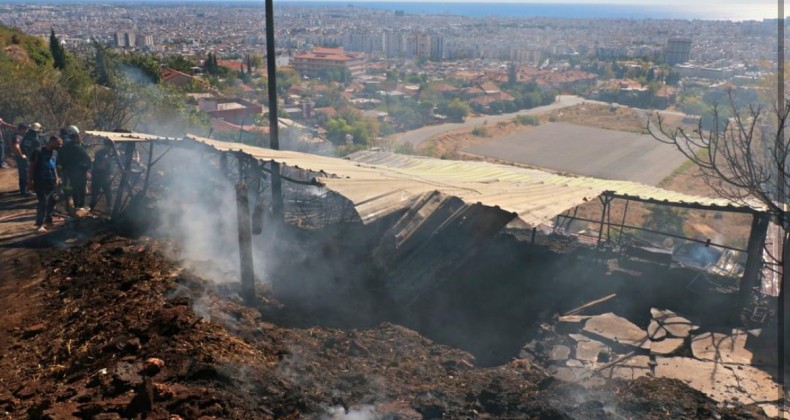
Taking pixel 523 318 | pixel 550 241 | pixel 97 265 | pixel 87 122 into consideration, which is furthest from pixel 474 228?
pixel 87 122

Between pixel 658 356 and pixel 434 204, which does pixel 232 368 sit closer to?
pixel 434 204

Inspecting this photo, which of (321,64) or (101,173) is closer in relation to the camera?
(101,173)

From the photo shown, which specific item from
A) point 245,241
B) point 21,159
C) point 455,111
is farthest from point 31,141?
point 455,111

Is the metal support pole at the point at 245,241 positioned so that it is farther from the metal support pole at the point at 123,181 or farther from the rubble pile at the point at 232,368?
the metal support pole at the point at 123,181

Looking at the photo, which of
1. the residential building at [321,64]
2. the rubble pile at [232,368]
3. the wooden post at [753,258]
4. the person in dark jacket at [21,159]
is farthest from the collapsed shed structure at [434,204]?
the residential building at [321,64]

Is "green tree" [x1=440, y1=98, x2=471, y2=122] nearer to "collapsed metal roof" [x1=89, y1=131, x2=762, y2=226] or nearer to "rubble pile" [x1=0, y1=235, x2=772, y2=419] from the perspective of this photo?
"collapsed metal roof" [x1=89, y1=131, x2=762, y2=226]

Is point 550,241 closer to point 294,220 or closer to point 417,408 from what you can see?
point 294,220
